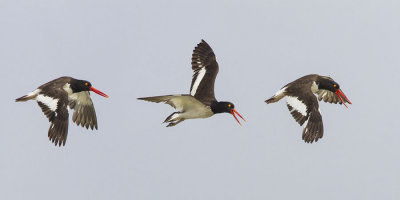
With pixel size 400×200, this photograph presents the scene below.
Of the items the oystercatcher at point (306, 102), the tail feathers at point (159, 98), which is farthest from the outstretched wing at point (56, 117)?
the oystercatcher at point (306, 102)

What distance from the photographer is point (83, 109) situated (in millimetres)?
24578

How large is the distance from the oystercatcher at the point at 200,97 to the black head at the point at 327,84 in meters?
3.38

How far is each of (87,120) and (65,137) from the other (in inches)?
127

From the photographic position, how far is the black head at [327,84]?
25.2 m

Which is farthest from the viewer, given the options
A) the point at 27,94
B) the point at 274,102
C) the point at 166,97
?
the point at 274,102

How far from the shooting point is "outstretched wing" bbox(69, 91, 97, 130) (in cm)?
2450

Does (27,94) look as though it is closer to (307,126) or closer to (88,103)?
(88,103)

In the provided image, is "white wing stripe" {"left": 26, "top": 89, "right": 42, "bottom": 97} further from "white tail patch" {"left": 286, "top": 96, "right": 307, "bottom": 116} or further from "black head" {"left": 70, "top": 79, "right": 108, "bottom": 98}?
"white tail patch" {"left": 286, "top": 96, "right": 307, "bottom": 116}

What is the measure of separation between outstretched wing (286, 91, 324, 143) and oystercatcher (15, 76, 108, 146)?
5917 mm

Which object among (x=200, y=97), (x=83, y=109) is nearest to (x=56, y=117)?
(x=83, y=109)

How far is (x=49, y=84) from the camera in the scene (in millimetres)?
22641

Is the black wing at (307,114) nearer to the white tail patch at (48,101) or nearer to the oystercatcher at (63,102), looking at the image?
the oystercatcher at (63,102)

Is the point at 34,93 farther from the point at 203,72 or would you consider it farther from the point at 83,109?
the point at 203,72

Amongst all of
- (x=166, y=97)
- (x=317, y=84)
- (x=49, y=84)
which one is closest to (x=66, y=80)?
(x=49, y=84)
